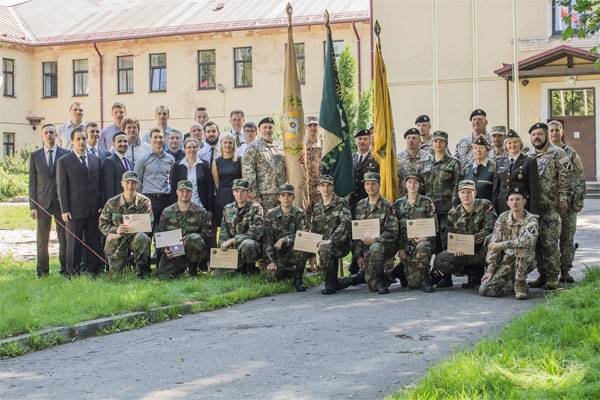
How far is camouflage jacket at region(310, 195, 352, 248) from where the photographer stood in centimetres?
1196

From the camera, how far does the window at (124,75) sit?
A: 42969 millimetres

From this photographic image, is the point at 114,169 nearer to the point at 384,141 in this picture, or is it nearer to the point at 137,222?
the point at 137,222

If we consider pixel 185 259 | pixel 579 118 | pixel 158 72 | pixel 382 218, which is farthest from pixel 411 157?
pixel 158 72

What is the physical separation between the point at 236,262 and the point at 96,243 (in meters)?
2.27

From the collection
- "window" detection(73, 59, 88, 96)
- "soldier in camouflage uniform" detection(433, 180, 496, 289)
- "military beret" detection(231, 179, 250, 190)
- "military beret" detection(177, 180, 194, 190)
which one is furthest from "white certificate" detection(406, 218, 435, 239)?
"window" detection(73, 59, 88, 96)

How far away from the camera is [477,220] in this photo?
11.7m

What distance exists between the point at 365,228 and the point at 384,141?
5.84ft

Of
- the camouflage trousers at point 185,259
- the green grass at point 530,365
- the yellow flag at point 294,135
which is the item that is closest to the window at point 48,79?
the yellow flag at point 294,135

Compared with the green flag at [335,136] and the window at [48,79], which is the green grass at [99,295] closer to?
the green flag at [335,136]

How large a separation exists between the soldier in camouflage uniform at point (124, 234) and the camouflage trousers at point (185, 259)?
9.7 inches

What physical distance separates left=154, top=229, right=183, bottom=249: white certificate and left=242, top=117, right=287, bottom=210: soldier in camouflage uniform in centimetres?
118

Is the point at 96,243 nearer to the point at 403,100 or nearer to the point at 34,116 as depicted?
the point at 403,100

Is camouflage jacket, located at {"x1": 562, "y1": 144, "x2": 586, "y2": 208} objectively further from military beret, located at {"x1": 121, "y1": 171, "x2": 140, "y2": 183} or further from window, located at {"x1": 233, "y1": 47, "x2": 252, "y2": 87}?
window, located at {"x1": 233, "y1": 47, "x2": 252, "y2": 87}

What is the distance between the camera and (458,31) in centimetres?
3109
